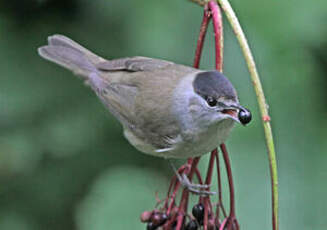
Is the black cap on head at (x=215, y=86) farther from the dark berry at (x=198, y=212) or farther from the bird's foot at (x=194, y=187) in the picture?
the dark berry at (x=198, y=212)

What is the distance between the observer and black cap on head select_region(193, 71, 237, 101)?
2.31 meters

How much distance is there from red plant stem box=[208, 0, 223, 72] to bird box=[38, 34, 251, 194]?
0.15ft

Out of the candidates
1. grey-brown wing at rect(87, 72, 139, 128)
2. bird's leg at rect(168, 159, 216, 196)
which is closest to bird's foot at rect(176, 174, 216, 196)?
bird's leg at rect(168, 159, 216, 196)

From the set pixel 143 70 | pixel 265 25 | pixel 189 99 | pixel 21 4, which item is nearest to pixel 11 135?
pixel 21 4

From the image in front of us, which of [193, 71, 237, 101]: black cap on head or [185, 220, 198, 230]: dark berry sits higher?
[193, 71, 237, 101]: black cap on head

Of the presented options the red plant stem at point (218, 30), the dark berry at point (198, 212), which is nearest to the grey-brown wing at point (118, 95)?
the dark berry at point (198, 212)

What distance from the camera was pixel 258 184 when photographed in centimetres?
306

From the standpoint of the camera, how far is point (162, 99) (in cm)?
288

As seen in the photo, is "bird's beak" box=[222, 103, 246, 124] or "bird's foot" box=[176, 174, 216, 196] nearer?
"bird's beak" box=[222, 103, 246, 124]

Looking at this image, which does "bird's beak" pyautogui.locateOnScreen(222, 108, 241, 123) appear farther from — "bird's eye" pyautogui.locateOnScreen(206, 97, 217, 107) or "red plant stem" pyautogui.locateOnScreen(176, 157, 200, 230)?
"red plant stem" pyautogui.locateOnScreen(176, 157, 200, 230)

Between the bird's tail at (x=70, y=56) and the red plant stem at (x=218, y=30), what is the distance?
1.23 m

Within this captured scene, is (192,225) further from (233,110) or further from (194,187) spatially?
(233,110)

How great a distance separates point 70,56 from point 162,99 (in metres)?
0.84

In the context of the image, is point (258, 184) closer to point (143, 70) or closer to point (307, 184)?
point (307, 184)
